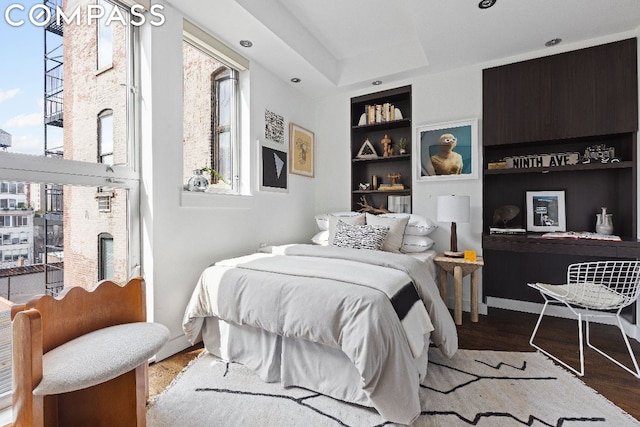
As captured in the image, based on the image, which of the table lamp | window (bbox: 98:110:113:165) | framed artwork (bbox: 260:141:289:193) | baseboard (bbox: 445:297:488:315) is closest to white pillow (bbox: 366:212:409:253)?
the table lamp

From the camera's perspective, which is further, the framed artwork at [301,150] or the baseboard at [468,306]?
the framed artwork at [301,150]

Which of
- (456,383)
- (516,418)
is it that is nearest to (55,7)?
(456,383)

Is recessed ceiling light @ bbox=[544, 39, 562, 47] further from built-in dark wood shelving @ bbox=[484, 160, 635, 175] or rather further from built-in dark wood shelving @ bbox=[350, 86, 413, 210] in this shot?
built-in dark wood shelving @ bbox=[350, 86, 413, 210]

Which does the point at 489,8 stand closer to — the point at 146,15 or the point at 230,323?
the point at 146,15

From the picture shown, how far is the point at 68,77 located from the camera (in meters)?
1.83

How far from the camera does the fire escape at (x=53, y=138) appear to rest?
1719 mm

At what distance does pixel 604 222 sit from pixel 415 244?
1644 millimetres

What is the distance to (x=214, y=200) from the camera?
258cm

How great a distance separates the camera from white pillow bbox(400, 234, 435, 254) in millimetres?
3041

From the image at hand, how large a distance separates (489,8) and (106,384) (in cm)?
338

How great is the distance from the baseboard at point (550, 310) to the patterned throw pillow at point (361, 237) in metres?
1.51

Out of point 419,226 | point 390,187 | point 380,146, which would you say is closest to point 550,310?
point 419,226

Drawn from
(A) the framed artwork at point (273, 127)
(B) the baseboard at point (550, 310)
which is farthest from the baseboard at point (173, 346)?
(B) the baseboard at point (550, 310)

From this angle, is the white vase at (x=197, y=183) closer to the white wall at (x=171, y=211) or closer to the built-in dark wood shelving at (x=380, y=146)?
the white wall at (x=171, y=211)
